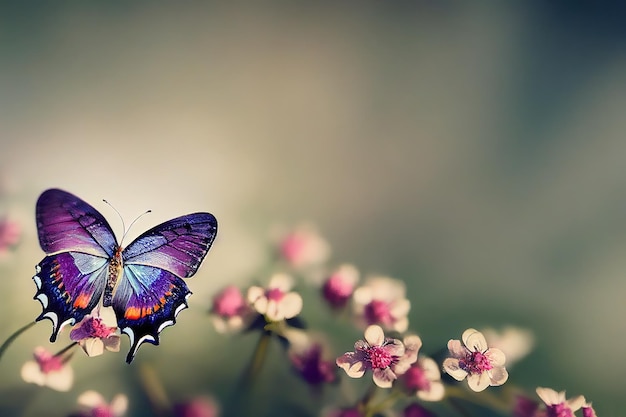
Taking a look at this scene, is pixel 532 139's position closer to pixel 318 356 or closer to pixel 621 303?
pixel 621 303

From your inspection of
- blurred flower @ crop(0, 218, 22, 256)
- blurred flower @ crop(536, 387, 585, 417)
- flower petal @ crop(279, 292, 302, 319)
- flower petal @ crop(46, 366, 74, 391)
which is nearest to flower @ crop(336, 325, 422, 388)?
flower petal @ crop(279, 292, 302, 319)

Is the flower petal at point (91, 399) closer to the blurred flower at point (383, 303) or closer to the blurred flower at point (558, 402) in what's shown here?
the blurred flower at point (383, 303)

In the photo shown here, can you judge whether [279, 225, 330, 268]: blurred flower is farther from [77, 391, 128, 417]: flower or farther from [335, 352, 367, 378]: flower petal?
[77, 391, 128, 417]: flower

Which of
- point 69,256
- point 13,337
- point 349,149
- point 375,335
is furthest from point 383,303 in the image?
point 13,337

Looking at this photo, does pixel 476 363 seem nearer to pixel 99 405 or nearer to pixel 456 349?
pixel 456 349

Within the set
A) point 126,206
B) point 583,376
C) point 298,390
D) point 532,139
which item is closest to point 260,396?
point 298,390

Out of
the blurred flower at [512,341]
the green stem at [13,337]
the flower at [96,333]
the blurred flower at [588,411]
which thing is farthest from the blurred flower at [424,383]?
the green stem at [13,337]
